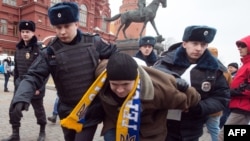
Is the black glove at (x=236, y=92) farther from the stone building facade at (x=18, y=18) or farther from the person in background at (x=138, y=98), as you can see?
the stone building facade at (x=18, y=18)

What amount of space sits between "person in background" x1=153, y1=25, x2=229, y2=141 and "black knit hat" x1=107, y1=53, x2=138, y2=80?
Answer: 50 cm

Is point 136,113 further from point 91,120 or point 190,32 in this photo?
point 190,32

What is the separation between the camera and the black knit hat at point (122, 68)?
1714 mm

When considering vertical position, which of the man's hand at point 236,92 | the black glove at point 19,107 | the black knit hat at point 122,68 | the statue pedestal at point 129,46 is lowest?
the man's hand at point 236,92

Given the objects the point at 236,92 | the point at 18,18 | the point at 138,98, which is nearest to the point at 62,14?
the point at 138,98

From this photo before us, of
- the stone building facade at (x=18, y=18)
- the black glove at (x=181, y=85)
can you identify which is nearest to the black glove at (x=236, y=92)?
the black glove at (x=181, y=85)

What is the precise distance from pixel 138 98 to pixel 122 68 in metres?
0.24

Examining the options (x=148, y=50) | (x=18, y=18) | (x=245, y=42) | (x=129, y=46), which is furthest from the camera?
(x=18, y=18)

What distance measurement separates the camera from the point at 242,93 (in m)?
3.33

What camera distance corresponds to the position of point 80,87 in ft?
7.84

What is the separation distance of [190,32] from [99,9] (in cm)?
4101

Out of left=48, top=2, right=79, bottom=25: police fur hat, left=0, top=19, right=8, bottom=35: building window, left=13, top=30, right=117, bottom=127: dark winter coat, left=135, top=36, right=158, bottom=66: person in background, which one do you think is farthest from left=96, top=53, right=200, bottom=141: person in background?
left=0, top=19, right=8, bottom=35: building window

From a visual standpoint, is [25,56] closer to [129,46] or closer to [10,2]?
[129,46]

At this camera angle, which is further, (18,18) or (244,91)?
(18,18)
